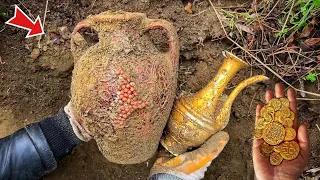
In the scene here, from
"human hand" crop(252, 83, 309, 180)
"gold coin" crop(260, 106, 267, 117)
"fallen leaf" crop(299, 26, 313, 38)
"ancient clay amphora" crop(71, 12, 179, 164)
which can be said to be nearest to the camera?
"ancient clay amphora" crop(71, 12, 179, 164)

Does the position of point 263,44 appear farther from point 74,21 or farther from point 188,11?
point 74,21

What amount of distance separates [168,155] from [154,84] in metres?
0.47

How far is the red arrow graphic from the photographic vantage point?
7.20 feet

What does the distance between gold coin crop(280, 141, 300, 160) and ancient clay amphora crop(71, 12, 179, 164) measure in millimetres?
540

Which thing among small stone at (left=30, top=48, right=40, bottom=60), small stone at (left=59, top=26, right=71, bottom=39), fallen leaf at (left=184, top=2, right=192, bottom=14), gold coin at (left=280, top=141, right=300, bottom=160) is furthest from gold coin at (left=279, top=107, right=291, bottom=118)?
small stone at (left=30, top=48, right=40, bottom=60)

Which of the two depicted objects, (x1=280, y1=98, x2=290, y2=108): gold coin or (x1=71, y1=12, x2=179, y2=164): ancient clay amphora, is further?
(x1=280, y1=98, x2=290, y2=108): gold coin

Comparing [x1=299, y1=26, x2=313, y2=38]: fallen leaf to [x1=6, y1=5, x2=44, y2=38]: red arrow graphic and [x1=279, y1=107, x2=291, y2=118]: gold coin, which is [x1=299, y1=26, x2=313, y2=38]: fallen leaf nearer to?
[x1=279, y1=107, x2=291, y2=118]: gold coin

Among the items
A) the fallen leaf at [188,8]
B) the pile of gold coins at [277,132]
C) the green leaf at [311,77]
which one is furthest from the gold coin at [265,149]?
the fallen leaf at [188,8]

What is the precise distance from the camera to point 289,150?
1.83 meters

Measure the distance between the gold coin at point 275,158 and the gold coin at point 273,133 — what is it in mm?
52

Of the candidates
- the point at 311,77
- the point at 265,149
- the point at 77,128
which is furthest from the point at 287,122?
the point at 77,128

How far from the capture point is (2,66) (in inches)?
86.7

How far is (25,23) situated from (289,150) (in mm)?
1449

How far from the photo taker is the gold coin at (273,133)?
1.86m
